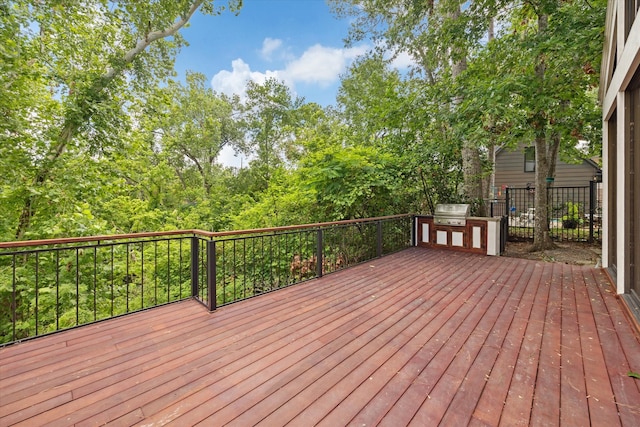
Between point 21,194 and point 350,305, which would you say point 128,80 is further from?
point 350,305

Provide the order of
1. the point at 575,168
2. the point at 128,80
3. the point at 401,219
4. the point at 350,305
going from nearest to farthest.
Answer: the point at 350,305 < the point at 401,219 < the point at 128,80 < the point at 575,168

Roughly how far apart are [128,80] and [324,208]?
5.99m

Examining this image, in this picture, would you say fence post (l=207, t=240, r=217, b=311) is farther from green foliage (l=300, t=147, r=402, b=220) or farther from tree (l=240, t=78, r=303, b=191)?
tree (l=240, t=78, r=303, b=191)

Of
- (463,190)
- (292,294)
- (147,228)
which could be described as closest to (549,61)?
(463,190)

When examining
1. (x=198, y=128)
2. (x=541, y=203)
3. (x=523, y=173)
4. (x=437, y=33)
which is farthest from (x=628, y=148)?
(x=198, y=128)

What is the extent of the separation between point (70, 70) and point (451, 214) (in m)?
8.73

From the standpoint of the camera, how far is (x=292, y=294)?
3496 millimetres

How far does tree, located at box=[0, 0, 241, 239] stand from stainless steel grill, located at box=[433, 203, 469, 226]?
7371mm

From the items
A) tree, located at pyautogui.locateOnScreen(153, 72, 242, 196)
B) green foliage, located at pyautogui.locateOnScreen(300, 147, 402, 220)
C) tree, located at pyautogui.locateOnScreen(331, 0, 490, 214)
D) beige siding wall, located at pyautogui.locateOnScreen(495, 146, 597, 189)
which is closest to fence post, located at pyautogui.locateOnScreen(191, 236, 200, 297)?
green foliage, located at pyautogui.locateOnScreen(300, 147, 402, 220)

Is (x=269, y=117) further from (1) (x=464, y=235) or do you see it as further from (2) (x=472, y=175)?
(1) (x=464, y=235)

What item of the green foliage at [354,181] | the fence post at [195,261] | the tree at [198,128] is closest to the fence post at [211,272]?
the fence post at [195,261]

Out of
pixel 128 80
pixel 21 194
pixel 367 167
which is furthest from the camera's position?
Result: pixel 128 80

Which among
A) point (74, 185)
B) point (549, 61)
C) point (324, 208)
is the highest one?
point (549, 61)

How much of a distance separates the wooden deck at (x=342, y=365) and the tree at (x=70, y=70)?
16.2 ft
